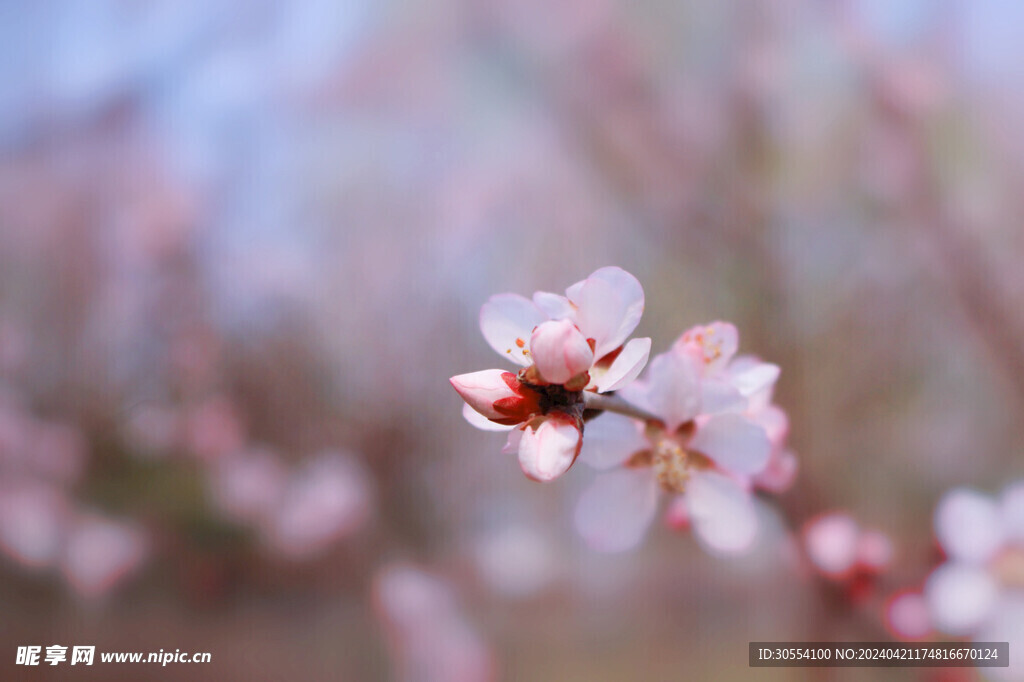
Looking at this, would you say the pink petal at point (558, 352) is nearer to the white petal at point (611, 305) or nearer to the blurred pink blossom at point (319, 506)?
the white petal at point (611, 305)

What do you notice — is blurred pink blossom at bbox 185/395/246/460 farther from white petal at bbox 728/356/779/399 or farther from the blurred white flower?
the blurred white flower

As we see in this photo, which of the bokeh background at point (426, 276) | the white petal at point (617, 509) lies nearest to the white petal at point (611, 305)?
the white petal at point (617, 509)

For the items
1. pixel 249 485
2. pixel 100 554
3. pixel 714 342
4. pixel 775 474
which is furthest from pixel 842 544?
pixel 100 554

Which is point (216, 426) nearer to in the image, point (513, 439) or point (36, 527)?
point (36, 527)

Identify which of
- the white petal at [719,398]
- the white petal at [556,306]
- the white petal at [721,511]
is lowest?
the white petal at [721,511]

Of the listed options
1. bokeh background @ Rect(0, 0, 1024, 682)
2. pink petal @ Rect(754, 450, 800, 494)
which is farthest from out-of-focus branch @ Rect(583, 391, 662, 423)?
bokeh background @ Rect(0, 0, 1024, 682)

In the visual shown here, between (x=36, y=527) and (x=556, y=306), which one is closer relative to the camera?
(x=556, y=306)
